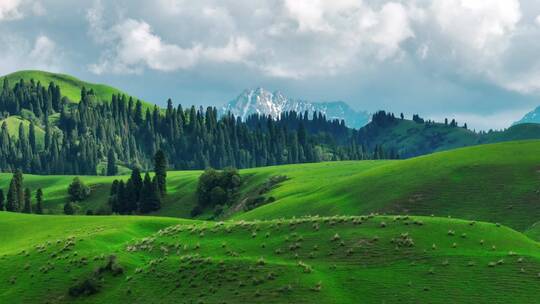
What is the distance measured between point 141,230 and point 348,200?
3302 centimetres

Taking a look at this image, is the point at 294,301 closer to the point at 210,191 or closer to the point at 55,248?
the point at 55,248

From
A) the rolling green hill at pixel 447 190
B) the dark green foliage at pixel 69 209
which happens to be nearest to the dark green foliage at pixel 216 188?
the dark green foliage at pixel 69 209

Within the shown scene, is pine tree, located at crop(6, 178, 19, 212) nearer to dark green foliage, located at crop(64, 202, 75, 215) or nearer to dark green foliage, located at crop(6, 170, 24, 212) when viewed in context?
dark green foliage, located at crop(6, 170, 24, 212)

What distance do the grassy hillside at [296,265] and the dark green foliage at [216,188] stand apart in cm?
9128

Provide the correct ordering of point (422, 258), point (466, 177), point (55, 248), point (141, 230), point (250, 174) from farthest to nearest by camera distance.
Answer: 1. point (250, 174)
2. point (466, 177)
3. point (141, 230)
4. point (55, 248)
5. point (422, 258)

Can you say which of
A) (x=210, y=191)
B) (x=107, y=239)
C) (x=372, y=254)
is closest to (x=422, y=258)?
(x=372, y=254)

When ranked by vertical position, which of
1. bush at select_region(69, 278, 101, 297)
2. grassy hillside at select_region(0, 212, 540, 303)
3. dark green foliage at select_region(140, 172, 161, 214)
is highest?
dark green foliage at select_region(140, 172, 161, 214)

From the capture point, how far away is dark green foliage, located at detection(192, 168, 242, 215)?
17462 centimetres

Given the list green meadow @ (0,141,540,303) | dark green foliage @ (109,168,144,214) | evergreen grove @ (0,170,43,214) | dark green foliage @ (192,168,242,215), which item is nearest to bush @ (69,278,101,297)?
green meadow @ (0,141,540,303)

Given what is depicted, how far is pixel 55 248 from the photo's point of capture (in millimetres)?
81562

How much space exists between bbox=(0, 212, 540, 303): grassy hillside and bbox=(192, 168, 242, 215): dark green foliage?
91.3 meters

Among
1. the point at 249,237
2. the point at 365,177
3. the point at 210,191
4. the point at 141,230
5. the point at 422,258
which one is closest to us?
the point at 422,258

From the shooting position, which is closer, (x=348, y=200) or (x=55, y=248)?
(x=55, y=248)

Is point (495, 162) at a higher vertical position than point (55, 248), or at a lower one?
higher
